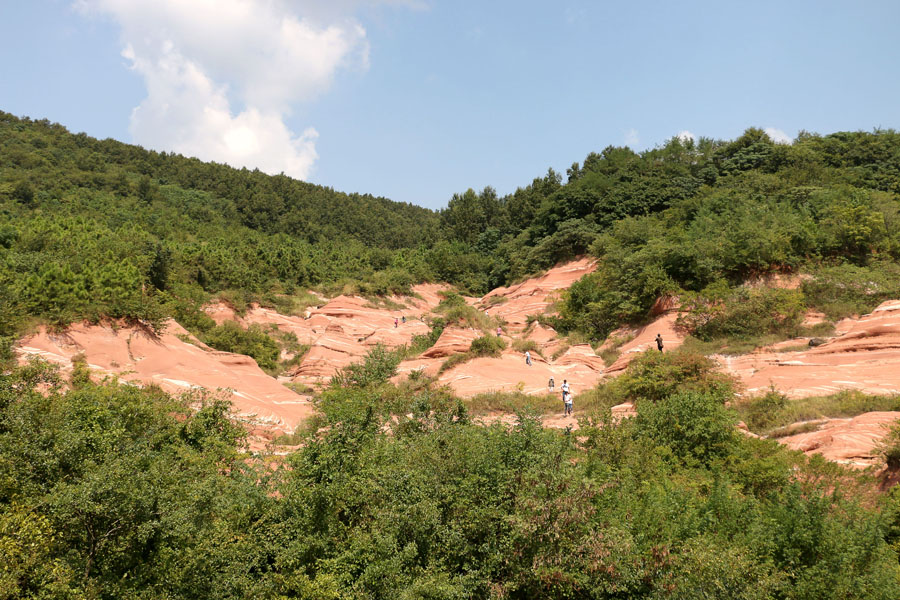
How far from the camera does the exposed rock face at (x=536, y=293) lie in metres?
39.1

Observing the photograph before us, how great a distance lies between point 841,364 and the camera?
17453mm

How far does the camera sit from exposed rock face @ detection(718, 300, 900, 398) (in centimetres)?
1598

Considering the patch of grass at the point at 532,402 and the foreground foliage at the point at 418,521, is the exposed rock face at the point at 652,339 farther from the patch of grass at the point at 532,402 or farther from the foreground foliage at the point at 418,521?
the foreground foliage at the point at 418,521

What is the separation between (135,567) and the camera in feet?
28.1

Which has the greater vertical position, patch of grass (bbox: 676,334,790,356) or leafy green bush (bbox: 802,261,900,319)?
leafy green bush (bbox: 802,261,900,319)

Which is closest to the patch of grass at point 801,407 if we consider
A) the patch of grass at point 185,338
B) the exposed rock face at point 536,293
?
the exposed rock face at point 536,293

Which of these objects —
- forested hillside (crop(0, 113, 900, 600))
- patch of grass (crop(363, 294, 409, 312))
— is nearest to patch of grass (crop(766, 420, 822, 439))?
forested hillside (crop(0, 113, 900, 600))

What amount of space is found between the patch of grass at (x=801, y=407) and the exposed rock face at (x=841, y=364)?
2.45 feet

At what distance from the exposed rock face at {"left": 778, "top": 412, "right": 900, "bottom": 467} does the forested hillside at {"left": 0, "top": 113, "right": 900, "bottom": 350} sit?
12.0 metres

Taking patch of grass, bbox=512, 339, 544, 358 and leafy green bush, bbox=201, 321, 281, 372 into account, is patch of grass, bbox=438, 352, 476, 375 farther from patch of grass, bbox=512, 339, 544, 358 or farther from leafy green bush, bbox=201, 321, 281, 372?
leafy green bush, bbox=201, 321, 281, 372

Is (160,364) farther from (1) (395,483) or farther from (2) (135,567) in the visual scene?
(1) (395,483)

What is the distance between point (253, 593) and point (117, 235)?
36042 mm

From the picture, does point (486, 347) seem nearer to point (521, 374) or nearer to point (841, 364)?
point (521, 374)

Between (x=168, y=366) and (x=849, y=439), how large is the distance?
21725mm
